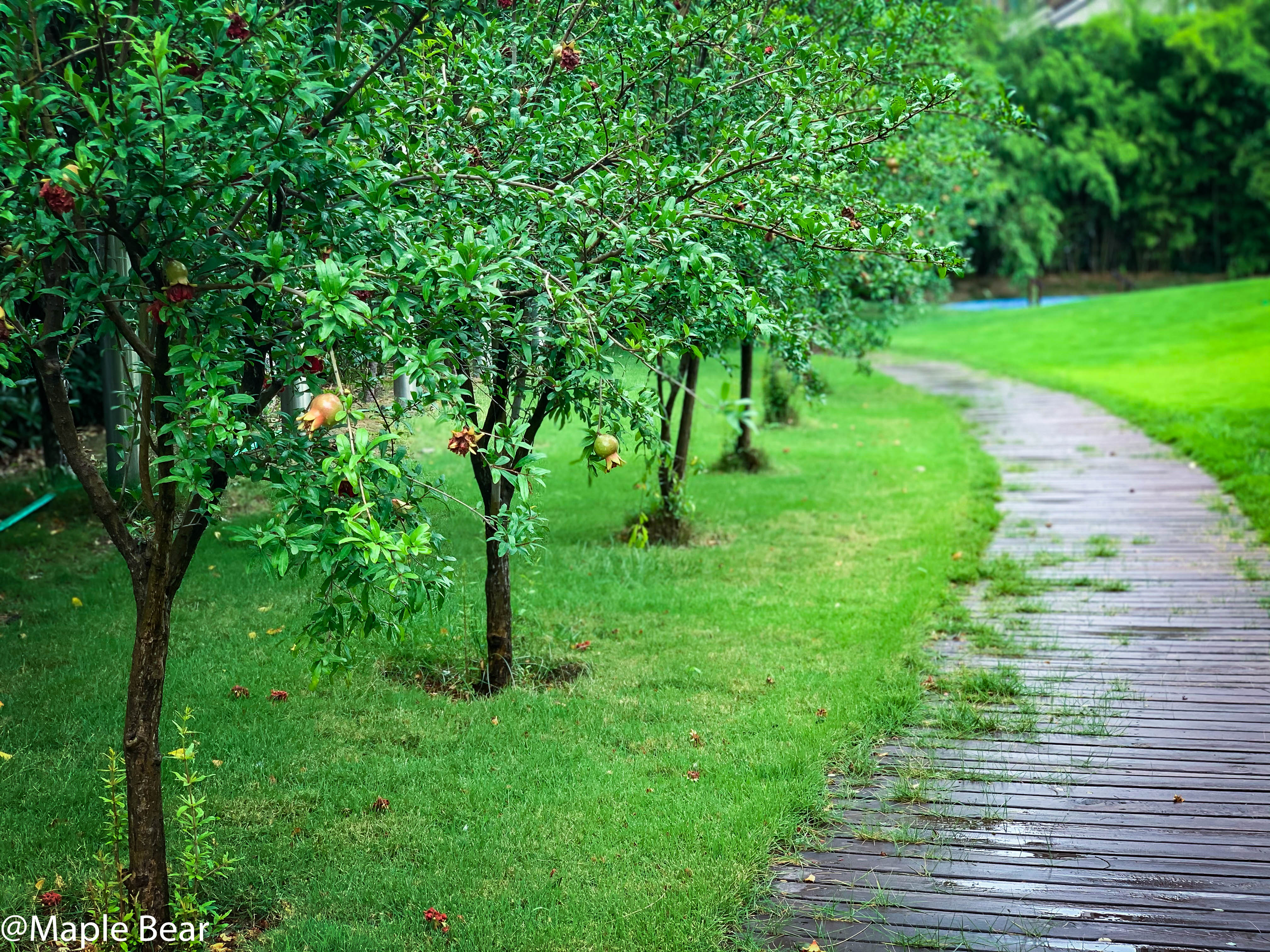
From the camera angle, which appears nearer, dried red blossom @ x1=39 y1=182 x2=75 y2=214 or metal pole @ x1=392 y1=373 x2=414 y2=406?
dried red blossom @ x1=39 y1=182 x2=75 y2=214

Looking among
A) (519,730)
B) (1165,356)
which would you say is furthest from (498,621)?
(1165,356)

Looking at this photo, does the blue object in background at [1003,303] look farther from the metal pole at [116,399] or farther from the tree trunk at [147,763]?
the tree trunk at [147,763]

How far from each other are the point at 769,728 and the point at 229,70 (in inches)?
137

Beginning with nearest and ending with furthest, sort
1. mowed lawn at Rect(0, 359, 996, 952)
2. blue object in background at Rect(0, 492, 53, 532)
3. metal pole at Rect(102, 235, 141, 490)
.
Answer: mowed lawn at Rect(0, 359, 996, 952)
metal pole at Rect(102, 235, 141, 490)
blue object in background at Rect(0, 492, 53, 532)

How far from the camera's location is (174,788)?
168 inches

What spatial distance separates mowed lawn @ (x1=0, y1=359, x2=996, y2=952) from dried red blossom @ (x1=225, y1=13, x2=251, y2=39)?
1272 mm

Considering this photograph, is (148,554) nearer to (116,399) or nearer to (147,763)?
(147,763)

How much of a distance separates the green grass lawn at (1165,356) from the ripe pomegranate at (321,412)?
300 inches

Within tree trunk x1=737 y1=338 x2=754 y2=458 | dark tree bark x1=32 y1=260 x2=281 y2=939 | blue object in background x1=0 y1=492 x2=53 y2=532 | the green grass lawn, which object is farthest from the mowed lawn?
the green grass lawn

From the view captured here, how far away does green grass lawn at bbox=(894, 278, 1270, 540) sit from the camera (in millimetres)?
11375

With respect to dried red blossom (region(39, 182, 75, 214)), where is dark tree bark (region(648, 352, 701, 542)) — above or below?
below

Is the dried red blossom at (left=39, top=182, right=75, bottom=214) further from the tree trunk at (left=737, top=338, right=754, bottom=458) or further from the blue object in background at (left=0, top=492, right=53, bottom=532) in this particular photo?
the tree trunk at (left=737, top=338, right=754, bottom=458)

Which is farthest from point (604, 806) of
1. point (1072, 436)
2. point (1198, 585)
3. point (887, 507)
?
point (1072, 436)

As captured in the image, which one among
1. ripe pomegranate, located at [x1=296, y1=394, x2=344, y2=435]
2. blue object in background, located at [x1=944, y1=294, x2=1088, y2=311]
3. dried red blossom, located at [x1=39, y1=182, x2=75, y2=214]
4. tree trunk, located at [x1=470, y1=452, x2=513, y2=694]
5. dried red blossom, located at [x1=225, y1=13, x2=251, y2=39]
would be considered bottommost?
tree trunk, located at [x1=470, y1=452, x2=513, y2=694]
